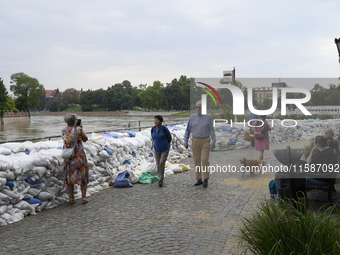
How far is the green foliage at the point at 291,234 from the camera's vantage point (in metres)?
2.87

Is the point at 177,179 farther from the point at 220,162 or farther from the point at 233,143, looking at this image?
the point at 233,143

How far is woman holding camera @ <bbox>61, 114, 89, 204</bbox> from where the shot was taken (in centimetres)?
583

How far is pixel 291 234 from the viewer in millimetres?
3020

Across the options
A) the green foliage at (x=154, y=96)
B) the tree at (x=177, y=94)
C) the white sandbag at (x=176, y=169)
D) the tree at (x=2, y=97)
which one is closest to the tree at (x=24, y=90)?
the tree at (x=2, y=97)

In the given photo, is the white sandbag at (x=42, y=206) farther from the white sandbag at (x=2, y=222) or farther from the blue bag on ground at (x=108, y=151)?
the blue bag on ground at (x=108, y=151)

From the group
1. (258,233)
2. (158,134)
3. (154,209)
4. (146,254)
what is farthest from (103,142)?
(258,233)

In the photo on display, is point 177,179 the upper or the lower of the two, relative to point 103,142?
lower

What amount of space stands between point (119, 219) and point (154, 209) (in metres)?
0.69

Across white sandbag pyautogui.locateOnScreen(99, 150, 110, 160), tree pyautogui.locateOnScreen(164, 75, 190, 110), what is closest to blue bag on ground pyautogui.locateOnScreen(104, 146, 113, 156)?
white sandbag pyautogui.locateOnScreen(99, 150, 110, 160)

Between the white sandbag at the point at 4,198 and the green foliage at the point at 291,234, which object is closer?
the green foliage at the point at 291,234

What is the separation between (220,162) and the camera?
10109 millimetres

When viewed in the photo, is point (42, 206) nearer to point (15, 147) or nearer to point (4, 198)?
point (4, 198)

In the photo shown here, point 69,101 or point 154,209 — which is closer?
point 154,209

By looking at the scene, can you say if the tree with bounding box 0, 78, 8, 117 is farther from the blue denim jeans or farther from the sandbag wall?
the blue denim jeans
